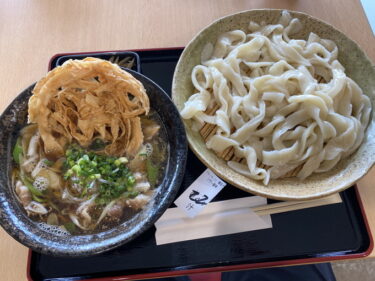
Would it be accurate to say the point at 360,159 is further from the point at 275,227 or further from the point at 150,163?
the point at 150,163

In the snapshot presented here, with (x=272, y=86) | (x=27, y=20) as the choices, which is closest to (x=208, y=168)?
(x=272, y=86)

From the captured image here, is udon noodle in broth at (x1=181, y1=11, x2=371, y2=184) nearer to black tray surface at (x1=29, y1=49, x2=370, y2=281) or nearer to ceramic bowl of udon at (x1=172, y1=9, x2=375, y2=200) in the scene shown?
ceramic bowl of udon at (x1=172, y1=9, x2=375, y2=200)

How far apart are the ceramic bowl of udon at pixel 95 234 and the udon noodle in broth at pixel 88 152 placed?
0.11 feet

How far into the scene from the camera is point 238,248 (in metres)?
1.52

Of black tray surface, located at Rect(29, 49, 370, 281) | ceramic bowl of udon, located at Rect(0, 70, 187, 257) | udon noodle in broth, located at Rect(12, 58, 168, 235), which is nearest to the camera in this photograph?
ceramic bowl of udon, located at Rect(0, 70, 187, 257)

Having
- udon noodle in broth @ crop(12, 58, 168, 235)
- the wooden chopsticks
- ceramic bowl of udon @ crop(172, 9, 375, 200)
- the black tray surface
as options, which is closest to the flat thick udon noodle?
udon noodle in broth @ crop(12, 58, 168, 235)

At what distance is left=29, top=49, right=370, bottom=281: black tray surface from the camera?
4.83 feet

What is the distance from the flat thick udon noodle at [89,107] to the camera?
129 centimetres

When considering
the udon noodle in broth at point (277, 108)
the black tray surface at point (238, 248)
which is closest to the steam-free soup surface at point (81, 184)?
the black tray surface at point (238, 248)

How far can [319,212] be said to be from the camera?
5.26 feet

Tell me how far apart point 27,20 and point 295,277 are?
2385 millimetres

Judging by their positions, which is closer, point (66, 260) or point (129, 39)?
point (66, 260)

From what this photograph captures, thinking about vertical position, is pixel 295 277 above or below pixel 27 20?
below

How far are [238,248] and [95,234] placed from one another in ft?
2.10
